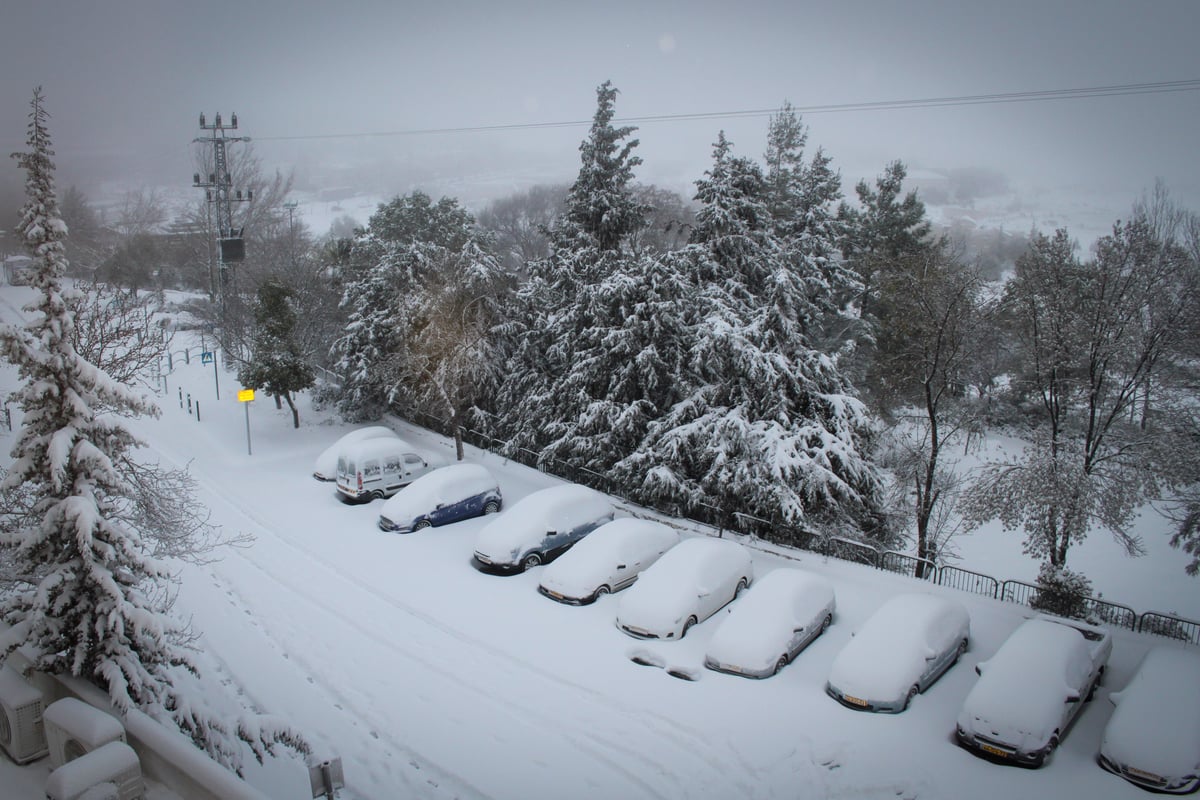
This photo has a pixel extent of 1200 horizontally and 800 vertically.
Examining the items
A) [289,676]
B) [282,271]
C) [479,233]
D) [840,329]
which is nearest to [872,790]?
[289,676]

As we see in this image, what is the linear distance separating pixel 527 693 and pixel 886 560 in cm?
1050

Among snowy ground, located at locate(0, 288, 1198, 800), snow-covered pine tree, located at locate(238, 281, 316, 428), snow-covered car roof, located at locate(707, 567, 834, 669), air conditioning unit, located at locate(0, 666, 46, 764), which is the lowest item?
snowy ground, located at locate(0, 288, 1198, 800)

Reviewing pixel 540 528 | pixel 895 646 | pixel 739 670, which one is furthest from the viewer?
pixel 540 528

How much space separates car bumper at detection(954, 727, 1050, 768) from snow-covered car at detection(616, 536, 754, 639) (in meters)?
4.92

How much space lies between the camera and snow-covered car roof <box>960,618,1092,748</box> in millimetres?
9562

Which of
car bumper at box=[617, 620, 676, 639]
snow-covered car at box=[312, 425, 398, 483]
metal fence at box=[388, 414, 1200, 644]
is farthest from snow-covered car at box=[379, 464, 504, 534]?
car bumper at box=[617, 620, 676, 639]

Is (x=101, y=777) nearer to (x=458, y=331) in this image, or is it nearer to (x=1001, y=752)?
(x=1001, y=752)

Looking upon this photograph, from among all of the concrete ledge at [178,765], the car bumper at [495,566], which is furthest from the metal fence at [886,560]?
the concrete ledge at [178,765]

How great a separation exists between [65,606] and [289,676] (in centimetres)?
371

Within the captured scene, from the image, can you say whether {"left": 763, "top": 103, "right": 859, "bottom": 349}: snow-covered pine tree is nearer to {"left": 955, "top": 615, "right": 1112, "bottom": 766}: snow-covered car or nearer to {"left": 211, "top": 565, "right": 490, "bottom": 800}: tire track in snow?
{"left": 955, "top": 615, "right": 1112, "bottom": 766}: snow-covered car

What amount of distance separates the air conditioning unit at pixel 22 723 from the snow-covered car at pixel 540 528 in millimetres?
8934

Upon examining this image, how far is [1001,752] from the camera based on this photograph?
9523 millimetres

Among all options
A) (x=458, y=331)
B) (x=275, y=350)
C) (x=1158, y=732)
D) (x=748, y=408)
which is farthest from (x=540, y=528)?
(x=275, y=350)

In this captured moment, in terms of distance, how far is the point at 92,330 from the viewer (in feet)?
37.8
